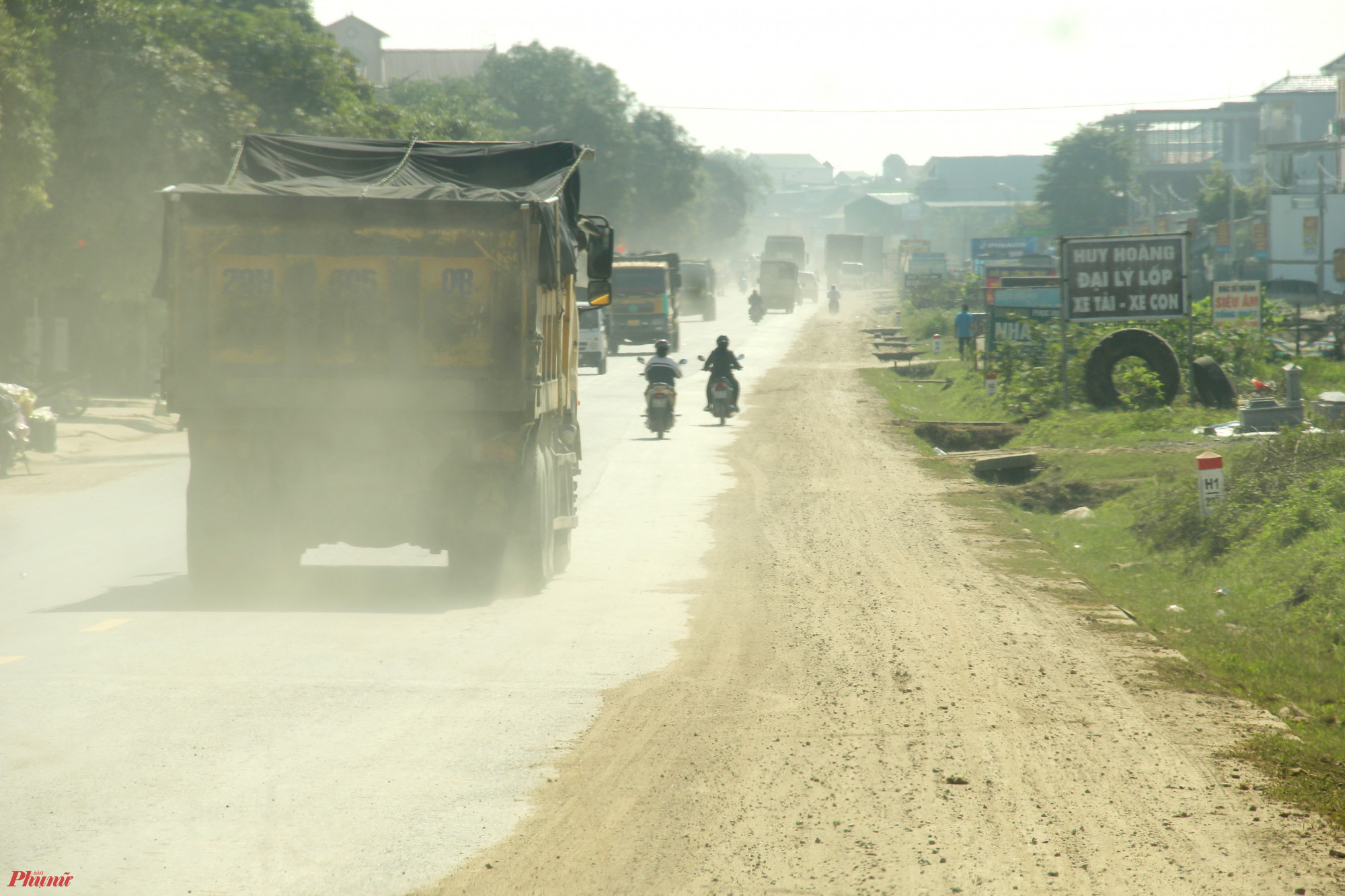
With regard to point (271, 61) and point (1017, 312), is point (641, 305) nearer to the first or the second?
point (271, 61)

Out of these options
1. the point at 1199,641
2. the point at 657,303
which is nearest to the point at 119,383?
the point at 657,303

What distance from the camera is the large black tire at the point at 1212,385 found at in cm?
2239

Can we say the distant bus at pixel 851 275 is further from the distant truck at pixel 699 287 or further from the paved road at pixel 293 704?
the paved road at pixel 293 704

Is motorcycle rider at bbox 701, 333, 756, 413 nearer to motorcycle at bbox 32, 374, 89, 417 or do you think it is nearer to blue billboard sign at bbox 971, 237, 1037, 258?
motorcycle at bbox 32, 374, 89, 417

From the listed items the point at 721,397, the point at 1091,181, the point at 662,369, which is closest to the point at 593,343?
the point at 721,397

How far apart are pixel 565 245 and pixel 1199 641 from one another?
6042 millimetres

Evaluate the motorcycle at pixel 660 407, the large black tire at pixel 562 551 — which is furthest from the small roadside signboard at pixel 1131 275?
the large black tire at pixel 562 551

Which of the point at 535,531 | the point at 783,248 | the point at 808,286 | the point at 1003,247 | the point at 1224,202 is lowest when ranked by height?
the point at 535,531

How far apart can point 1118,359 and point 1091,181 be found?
77.2 meters

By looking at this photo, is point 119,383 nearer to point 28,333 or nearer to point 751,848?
point 28,333

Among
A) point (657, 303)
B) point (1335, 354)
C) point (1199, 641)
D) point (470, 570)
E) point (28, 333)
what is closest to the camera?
point (1199, 641)

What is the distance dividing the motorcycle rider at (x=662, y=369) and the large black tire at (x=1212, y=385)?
30.7 feet

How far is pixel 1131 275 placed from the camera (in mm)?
22953

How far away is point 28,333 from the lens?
98.6ft
